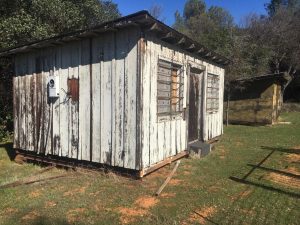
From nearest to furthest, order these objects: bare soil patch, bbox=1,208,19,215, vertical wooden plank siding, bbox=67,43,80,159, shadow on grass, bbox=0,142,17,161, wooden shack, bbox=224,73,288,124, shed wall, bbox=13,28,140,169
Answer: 1. bare soil patch, bbox=1,208,19,215
2. shed wall, bbox=13,28,140,169
3. vertical wooden plank siding, bbox=67,43,80,159
4. shadow on grass, bbox=0,142,17,161
5. wooden shack, bbox=224,73,288,124

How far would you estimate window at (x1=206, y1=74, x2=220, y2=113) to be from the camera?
396 inches

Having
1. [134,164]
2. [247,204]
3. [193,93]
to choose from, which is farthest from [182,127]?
[247,204]

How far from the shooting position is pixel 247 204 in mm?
5020

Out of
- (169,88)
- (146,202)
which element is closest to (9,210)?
(146,202)

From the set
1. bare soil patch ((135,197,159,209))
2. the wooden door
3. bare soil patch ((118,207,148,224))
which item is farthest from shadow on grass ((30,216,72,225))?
the wooden door

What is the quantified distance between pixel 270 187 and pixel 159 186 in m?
2.16

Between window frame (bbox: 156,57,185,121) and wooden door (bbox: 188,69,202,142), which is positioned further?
wooden door (bbox: 188,69,202,142)

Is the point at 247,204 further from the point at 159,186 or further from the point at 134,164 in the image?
the point at 134,164

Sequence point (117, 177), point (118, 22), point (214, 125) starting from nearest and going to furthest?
1. point (118, 22)
2. point (117, 177)
3. point (214, 125)

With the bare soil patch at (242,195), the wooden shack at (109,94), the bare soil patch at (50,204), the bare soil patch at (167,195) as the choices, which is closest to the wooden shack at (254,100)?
the wooden shack at (109,94)

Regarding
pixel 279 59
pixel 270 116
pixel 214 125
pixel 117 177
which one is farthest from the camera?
pixel 279 59

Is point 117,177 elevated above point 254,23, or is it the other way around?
point 254,23

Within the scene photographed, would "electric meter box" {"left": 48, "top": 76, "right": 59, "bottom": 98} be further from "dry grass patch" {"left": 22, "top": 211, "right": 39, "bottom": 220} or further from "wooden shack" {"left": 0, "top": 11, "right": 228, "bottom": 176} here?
"dry grass patch" {"left": 22, "top": 211, "right": 39, "bottom": 220}

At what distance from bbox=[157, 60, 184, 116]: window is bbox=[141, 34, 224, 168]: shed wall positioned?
0.54 feet
